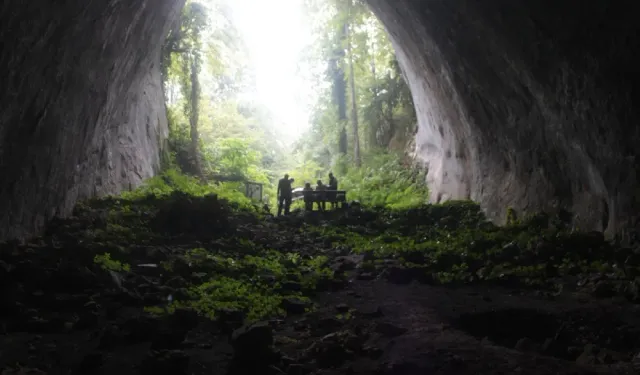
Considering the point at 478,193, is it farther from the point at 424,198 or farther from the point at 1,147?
the point at 1,147

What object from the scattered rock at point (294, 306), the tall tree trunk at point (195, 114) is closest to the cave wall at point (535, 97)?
the scattered rock at point (294, 306)

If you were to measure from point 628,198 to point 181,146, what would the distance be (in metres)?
17.7

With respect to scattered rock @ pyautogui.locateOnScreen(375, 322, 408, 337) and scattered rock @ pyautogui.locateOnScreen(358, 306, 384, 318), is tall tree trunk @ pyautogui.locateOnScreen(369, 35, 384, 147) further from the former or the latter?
scattered rock @ pyautogui.locateOnScreen(375, 322, 408, 337)

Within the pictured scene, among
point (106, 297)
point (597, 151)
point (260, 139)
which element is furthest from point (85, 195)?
point (260, 139)

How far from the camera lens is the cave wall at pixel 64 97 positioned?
24.1ft

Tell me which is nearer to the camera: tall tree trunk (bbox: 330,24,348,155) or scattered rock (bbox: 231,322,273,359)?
scattered rock (bbox: 231,322,273,359)

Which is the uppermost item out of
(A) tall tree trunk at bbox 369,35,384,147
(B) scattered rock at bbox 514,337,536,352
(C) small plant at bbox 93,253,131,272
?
(A) tall tree trunk at bbox 369,35,384,147

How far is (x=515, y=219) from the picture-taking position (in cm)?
1138

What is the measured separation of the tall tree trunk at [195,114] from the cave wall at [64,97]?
6931 millimetres

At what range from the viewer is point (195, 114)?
2342 centimetres

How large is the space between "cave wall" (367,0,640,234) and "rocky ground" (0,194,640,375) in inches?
29.3

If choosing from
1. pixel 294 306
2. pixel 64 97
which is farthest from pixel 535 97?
pixel 64 97

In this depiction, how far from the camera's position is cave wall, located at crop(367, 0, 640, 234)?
299 inches

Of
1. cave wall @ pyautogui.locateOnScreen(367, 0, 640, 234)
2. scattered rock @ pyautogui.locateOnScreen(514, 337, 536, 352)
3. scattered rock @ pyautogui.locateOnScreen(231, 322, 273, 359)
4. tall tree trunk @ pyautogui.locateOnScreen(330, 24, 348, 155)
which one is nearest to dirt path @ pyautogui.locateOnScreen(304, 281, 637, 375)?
scattered rock @ pyautogui.locateOnScreen(514, 337, 536, 352)
